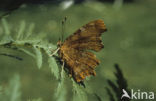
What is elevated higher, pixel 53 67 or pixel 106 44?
pixel 53 67

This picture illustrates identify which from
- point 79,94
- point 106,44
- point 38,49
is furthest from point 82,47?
point 106,44

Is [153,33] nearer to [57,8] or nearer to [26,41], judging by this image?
[57,8]

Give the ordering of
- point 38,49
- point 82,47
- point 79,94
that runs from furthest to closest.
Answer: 1. point 82,47
2. point 38,49
3. point 79,94

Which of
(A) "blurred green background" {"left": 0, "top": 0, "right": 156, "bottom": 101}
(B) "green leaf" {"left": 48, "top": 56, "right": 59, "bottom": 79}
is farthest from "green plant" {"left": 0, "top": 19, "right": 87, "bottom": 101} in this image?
(A) "blurred green background" {"left": 0, "top": 0, "right": 156, "bottom": 101}

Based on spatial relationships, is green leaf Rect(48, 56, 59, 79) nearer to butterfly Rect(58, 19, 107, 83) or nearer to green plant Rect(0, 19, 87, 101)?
green plant Rect(0, 19, 87, 101)

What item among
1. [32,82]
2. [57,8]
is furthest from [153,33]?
[32,82]

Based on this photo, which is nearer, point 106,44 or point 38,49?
point 38,49

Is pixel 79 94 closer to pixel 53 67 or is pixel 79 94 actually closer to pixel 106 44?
pixel 53 67
